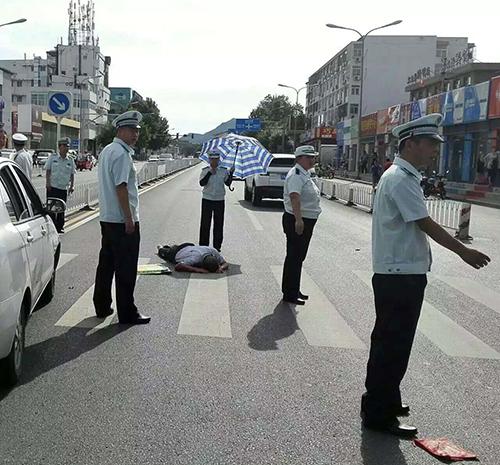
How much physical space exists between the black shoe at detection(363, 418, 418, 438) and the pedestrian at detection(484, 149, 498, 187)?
28507mm

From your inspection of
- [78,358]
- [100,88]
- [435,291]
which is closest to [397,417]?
[78,358]

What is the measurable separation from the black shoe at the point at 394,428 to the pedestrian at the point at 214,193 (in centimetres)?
644

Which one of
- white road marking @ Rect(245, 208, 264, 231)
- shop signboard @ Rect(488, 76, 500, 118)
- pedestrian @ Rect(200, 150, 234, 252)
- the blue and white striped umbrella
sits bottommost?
white road marking @ Rect(245, 208, 264, 231)

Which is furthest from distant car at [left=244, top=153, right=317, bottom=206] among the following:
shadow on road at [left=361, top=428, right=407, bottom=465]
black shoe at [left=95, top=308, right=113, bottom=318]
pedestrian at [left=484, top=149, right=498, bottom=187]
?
shadow on road at [left=361, top=428, right=407, bottom=465]

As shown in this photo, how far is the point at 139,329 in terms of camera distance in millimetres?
5773

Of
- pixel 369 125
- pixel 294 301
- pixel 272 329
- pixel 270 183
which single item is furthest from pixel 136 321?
pixel 369 125

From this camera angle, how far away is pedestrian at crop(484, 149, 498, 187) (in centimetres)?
3005

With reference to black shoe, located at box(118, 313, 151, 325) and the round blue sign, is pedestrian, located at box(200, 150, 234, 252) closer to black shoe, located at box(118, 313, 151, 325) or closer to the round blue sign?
black shoe, located at box(118, 313, 151, 325)

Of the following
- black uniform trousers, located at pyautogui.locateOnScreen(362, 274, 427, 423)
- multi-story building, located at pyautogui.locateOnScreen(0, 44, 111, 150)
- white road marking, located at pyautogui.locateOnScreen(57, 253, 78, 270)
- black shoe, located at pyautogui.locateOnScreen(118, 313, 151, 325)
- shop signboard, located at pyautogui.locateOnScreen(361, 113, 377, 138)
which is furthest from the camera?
multi-story building, located at pyautogui.locateOnScreen(0, 44, 111, 150)

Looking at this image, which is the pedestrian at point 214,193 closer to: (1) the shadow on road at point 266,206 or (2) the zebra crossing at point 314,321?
(2) the zebra crossing at point 314,321

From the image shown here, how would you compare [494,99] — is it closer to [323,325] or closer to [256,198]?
[256,198]

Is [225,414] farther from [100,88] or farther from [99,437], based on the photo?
[100,88]

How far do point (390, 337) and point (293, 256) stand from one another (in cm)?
334

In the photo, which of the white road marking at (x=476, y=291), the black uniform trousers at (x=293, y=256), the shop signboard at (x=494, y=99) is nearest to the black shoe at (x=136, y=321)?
the black uniform trousers at (x=293, y=256)
